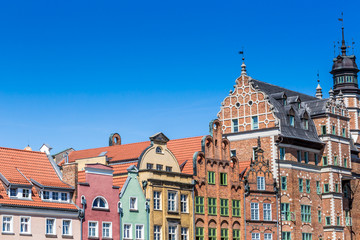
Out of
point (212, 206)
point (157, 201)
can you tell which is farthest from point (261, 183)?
point (157, 201)

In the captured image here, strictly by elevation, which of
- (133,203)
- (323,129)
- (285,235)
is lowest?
(285,235)

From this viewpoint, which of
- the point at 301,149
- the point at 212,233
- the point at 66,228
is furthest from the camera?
the point at 301,149

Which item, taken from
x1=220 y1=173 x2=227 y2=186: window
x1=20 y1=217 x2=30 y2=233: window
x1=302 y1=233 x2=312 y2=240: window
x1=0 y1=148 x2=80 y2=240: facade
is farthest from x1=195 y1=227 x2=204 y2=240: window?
x1=20 y1=217 x2=30 y2=233: window

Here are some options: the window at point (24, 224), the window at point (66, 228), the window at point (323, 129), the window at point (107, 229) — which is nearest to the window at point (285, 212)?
the window at point (323, 129)

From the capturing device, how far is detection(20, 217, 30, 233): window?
68688 millimetres

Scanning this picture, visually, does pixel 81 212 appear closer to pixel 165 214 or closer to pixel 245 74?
pixel 165 214

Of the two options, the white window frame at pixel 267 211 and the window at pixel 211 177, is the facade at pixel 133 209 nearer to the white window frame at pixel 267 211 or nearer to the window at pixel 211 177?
the window at pixel 211 177

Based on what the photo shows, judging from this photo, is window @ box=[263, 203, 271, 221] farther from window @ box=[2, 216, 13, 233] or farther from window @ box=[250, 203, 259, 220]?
window @ box=[2, 216, 13, 233]

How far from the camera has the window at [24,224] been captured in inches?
2704

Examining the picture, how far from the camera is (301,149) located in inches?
3807

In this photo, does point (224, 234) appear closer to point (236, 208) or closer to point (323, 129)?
point (236, 208)

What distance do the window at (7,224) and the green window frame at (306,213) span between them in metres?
39.5

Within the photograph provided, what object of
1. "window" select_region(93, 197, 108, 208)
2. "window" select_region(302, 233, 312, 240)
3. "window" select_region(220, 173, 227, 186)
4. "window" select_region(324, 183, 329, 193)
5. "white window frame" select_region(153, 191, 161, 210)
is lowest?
"window" select_region(302, 233, 312, 240)

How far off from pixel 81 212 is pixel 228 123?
103 feet
